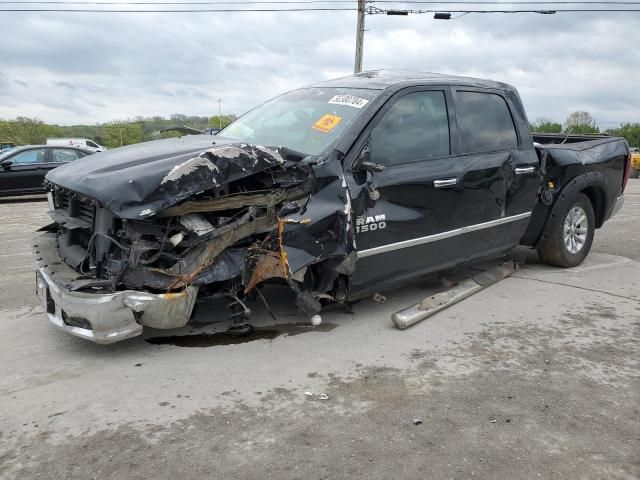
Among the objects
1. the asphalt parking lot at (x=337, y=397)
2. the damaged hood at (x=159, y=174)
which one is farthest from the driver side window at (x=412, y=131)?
the asphalt parking lot at (x=337, y=397)

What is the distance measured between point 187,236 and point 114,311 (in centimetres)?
62

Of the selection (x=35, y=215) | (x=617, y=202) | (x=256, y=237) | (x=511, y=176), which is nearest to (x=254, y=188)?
(x=256, y=237)

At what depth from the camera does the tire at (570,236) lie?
19.5 feet

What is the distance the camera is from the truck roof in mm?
4586

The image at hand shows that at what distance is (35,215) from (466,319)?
9.21 m

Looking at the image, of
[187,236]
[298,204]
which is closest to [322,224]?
[298,204]

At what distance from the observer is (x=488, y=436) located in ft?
9.32

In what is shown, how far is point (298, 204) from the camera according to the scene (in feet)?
12.8

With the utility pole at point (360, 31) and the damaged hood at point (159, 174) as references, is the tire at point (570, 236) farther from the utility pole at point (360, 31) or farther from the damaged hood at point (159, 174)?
the utility pole at point (360, 31)

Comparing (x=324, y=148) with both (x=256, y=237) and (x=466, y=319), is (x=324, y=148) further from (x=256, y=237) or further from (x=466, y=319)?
(x=466, y=319)

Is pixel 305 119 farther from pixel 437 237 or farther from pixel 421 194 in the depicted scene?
pixel 437 237

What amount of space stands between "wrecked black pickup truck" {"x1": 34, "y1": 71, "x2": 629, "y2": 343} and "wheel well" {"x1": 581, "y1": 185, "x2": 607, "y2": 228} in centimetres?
114

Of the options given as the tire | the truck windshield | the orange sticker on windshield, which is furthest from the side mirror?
the tire

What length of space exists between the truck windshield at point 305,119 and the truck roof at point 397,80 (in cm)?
12
